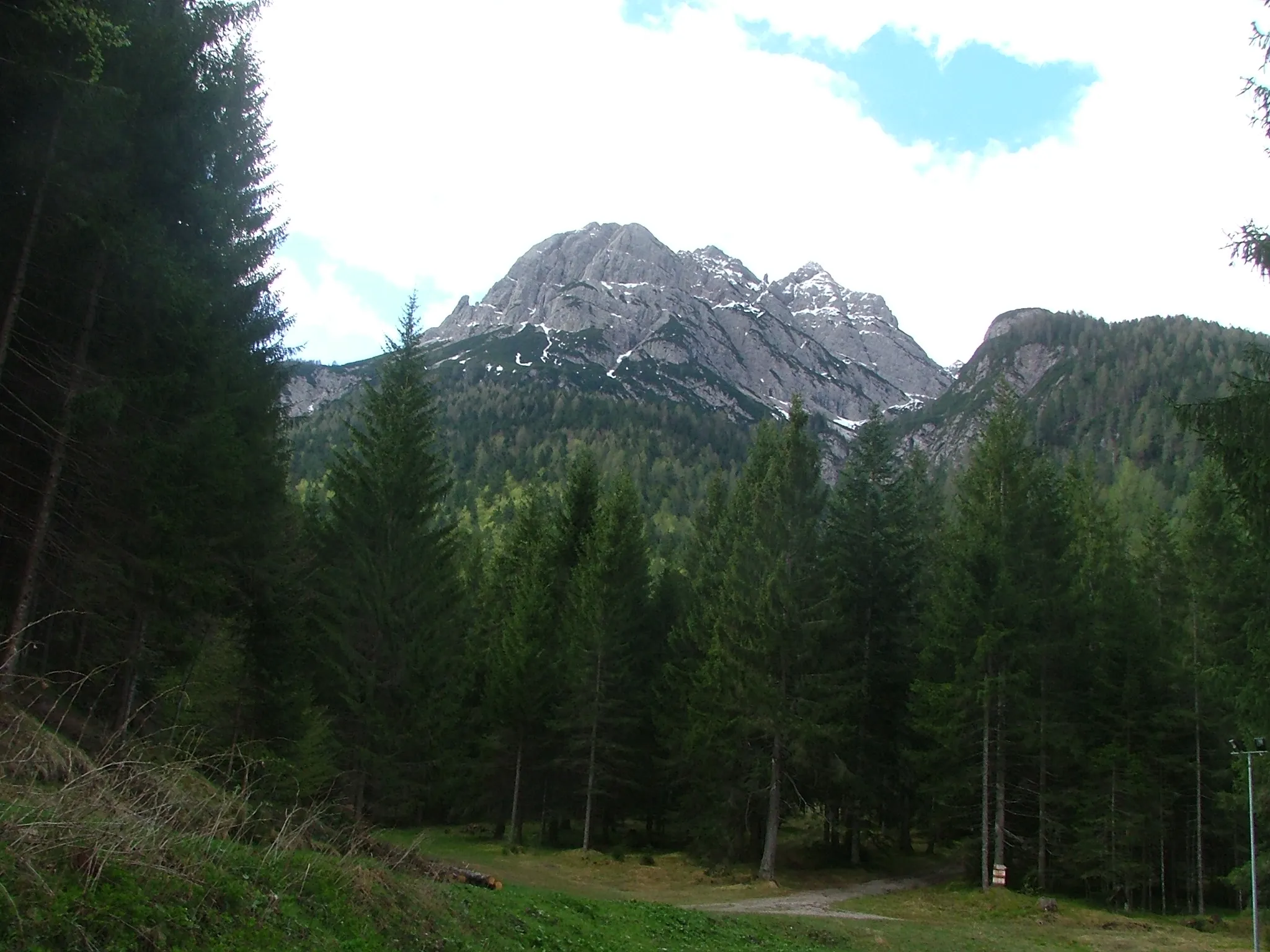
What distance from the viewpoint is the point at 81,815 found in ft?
18.0

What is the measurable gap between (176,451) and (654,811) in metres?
28.8

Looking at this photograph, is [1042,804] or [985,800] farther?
[1042,804]

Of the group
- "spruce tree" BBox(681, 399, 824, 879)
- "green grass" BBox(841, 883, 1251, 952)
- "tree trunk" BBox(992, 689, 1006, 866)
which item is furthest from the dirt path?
"tree trunk" BBox(992, 689, 1006, 866)

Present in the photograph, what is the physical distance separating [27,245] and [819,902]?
23.1 m

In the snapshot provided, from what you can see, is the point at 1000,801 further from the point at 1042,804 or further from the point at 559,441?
the point at 559,441

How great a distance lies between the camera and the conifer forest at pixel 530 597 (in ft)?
39.5

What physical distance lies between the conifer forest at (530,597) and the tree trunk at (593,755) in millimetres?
283

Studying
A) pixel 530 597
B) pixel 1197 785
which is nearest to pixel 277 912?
pixel 530 597

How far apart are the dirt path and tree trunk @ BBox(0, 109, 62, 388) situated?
15816 millimetres

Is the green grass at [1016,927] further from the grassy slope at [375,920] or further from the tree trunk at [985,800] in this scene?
the tree trunk at [985,800]

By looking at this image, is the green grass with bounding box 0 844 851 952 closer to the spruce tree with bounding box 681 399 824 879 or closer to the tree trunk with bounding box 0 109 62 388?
the tree trunk with bounding box 0 109 62 388

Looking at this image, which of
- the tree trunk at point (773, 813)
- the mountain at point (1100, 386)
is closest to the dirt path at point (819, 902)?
the tree trunk at point (773, 813)

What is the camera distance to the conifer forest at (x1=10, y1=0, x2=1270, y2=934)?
12047 millimetres

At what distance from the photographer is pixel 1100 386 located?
152m
